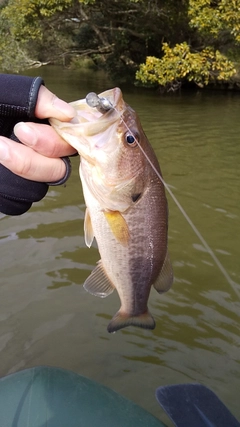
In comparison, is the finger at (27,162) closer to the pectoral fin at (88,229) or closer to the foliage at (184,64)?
the pectoral fin at (88,229)

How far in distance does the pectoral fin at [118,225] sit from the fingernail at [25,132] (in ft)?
1.49

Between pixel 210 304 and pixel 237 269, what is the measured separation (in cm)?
72

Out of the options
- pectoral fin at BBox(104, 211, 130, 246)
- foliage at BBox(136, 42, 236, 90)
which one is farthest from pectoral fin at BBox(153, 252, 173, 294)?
Answer: foliage at BBox(136, 42, 236, 90)

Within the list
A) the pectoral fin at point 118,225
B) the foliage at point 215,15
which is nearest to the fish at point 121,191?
the pectoral fin at point 118,225

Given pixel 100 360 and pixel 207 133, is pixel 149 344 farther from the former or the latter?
pixel 207 133

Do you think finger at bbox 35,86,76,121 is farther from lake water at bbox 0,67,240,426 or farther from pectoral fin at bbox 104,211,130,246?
lake water at bbox 0,67,240,426

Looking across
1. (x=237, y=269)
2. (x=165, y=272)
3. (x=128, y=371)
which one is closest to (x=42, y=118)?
(x=165, y=272)

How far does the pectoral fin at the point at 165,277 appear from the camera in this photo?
6.96 feet

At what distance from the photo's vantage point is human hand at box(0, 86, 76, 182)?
168cm

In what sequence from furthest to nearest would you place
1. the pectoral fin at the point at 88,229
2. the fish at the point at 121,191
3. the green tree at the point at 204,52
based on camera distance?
the green tree at the point at 204,52
the pectoral fin at the point at 88,229
the fish at the point at 121,191

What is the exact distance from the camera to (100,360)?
349cm

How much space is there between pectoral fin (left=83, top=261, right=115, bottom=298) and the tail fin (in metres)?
0.16

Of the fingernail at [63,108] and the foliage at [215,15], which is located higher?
the foliage at [215,15]

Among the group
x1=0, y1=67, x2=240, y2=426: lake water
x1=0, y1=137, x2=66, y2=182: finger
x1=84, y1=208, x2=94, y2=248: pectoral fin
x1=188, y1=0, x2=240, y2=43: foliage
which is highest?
x1=188, y1=0, x2=240, y2=43: foliage
